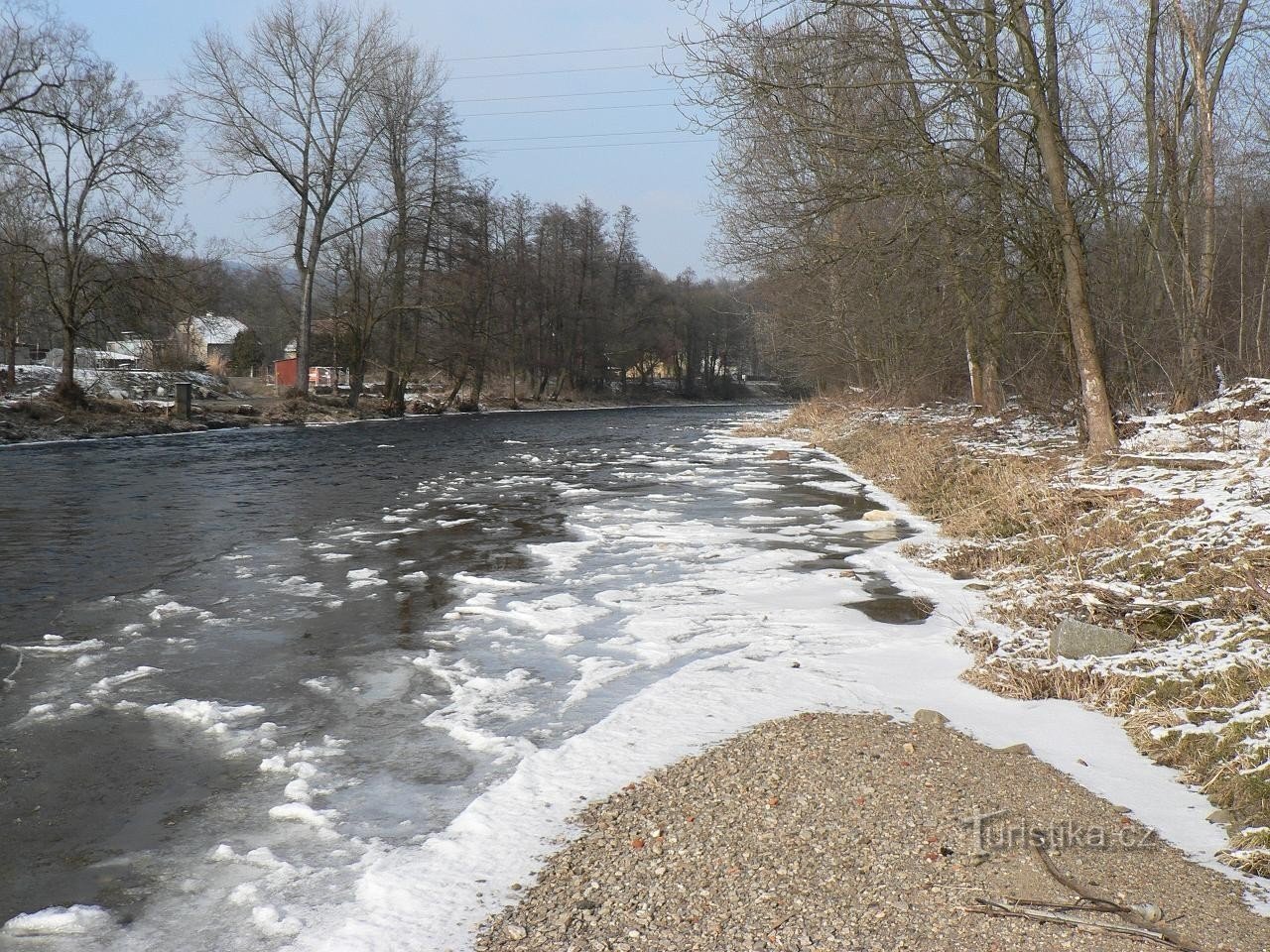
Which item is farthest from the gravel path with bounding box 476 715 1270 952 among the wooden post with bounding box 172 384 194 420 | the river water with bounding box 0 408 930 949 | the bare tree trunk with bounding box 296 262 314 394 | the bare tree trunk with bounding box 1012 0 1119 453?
the bare tree trunk with bounding box 296 262 314 394

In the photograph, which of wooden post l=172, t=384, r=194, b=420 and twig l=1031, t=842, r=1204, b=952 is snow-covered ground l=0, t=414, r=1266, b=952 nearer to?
twig l=1031, t=842, r=1204, b=952

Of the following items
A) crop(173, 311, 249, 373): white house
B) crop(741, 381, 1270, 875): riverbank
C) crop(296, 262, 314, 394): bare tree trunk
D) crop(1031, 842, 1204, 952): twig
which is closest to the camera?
crop(1031, 842, 1204, 952): twig

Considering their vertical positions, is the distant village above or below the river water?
above

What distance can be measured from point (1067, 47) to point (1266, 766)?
11.6 meters

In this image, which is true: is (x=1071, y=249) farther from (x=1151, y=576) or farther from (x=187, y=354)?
(x=187, y=354)

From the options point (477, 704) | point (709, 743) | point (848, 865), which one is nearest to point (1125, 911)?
point (848, 865)

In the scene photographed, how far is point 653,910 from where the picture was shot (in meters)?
3.25

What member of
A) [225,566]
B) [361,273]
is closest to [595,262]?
[361,273]

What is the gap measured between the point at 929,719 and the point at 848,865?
1.65 m

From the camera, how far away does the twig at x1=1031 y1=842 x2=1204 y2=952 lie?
2.98m

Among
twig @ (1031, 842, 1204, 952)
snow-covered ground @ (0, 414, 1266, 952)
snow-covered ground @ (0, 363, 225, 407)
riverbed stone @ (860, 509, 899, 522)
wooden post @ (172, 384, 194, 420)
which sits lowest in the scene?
snow-covered ground @ (0, 414, 1266, 952)

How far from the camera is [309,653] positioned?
6594 millimetres

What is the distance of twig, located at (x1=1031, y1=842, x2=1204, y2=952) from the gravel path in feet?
0.10

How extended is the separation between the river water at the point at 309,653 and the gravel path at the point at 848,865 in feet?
2.84
